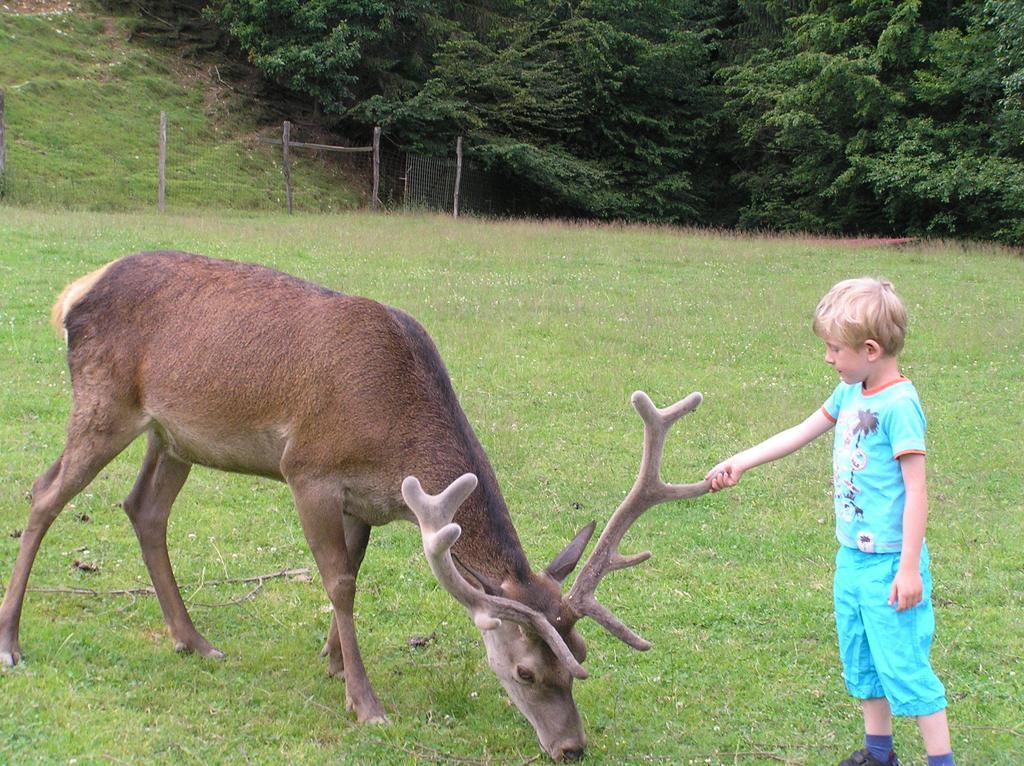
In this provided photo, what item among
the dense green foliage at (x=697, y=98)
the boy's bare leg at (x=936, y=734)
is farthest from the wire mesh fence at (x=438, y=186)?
the boy's bare leg at (x=936, y=734)

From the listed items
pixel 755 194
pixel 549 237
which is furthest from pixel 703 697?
pixel 755 194

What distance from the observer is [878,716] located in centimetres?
439

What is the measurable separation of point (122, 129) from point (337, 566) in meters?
27.5

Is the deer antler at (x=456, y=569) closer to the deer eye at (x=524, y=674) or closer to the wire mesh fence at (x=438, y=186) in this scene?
the deer eye at (x=524, y=674)

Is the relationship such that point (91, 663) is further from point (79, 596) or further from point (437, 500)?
point (437, 500)

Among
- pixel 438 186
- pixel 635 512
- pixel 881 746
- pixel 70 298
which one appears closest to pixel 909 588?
pixel 881 746

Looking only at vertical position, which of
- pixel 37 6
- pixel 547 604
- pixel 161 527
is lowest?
pixel 161 527

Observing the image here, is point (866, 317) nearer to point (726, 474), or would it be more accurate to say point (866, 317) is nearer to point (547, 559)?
point (726, 474)

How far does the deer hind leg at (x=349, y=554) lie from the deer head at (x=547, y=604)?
778 millimetres

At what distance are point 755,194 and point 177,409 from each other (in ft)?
117

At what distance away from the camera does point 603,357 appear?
1242 centimetres

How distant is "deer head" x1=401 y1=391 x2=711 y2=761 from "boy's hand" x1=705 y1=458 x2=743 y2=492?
126 mm

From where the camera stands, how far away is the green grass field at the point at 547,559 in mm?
4840

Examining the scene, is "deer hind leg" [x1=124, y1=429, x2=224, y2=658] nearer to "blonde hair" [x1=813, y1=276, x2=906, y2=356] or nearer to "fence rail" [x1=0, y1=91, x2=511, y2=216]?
"blonde hair" [x1=813, y1=276, x2=906, y2=356]
